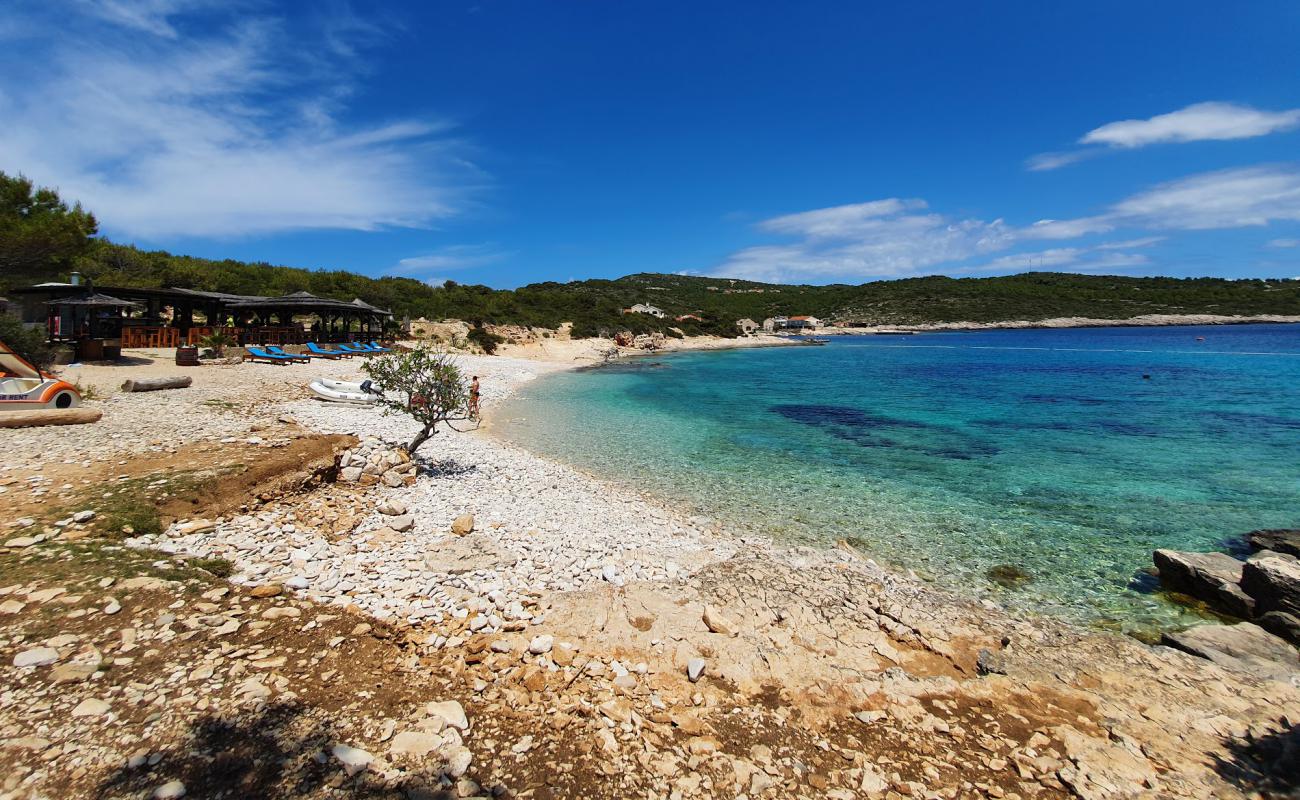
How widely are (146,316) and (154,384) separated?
19719 millimetres

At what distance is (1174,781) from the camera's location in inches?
171

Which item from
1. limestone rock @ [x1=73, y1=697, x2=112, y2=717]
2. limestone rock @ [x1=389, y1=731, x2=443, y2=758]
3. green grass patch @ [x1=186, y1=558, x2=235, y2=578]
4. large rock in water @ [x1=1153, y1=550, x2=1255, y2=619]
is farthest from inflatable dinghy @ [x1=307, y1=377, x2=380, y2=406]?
large rock in water @ [x1=1153, y1=550, x2=1255, y2=619]

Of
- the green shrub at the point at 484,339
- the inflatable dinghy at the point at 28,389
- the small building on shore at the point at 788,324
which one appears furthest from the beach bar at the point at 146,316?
the small building on shore at the point at 788,324

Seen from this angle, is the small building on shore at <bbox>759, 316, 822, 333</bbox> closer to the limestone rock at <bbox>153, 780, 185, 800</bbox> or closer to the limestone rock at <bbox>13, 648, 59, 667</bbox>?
the limestone rock at <bbox>13, 648, 59, 667</bbox>

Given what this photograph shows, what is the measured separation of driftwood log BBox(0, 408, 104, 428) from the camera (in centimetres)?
971

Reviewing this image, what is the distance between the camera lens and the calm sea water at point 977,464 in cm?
920

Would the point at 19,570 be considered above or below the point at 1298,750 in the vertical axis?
above

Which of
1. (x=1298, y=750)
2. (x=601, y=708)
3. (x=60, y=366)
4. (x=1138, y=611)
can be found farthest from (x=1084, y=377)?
(x=60, y=366)

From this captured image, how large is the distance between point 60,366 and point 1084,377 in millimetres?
57438

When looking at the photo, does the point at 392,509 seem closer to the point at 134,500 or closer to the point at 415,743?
the point at 134,500

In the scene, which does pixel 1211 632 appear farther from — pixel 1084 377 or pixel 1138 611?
pixel 1084 377

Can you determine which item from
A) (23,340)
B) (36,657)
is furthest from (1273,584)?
(23,340)

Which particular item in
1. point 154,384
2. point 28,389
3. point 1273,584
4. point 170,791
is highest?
point 28,389

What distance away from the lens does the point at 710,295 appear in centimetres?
14675
